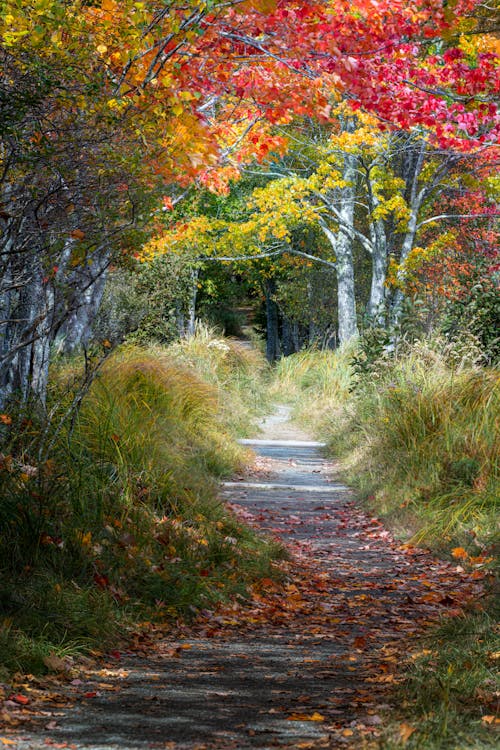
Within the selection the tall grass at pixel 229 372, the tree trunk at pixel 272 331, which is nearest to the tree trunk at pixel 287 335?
the tree trunk at pixel 272 331

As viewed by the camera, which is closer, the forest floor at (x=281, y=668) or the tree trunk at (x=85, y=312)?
the forest floor at (x=281, y=668)

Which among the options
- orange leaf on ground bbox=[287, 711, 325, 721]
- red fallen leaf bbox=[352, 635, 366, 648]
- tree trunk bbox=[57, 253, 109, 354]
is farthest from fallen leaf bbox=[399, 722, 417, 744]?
tree trunk bbox=[57, 253, 109, 354]

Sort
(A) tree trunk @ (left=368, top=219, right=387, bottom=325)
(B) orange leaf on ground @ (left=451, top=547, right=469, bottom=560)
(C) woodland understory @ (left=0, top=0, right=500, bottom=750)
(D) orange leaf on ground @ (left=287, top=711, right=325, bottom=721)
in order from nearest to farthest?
A: (D) orange leaf on ground @ (left=287, top=711, right=325, bottom=721) → (C) woodland understory @ (left=0, top=0, right=500, bottom=750) → (B) orange leaf on ground @ (left=451, top=547, right=469, bottom=560) → (A) tree trunk @ (left=368, top=219, right=387, bottom=325)

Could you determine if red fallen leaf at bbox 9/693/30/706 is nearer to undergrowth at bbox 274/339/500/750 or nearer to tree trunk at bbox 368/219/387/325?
undergrowth at bbox 274/339/500/750

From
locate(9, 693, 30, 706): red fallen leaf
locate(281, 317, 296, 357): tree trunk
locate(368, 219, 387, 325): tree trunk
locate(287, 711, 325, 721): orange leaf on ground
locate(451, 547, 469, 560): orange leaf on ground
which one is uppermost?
locate(368, 219, 387, 325): tree trunk

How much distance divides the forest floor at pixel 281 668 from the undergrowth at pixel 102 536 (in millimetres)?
223

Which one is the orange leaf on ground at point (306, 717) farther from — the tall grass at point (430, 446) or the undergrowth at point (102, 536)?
the tall grass at point (430, 446)

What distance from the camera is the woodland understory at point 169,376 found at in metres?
6.33

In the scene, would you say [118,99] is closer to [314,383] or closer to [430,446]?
[430,446]

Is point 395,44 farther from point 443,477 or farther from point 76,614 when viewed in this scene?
point 76,614

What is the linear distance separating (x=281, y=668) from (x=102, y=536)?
6.90 ft

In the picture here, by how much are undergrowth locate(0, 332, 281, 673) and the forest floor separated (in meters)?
0.22

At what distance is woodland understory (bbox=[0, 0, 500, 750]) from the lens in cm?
633

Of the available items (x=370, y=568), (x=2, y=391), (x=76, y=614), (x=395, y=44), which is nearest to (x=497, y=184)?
(x=395, y=44)
